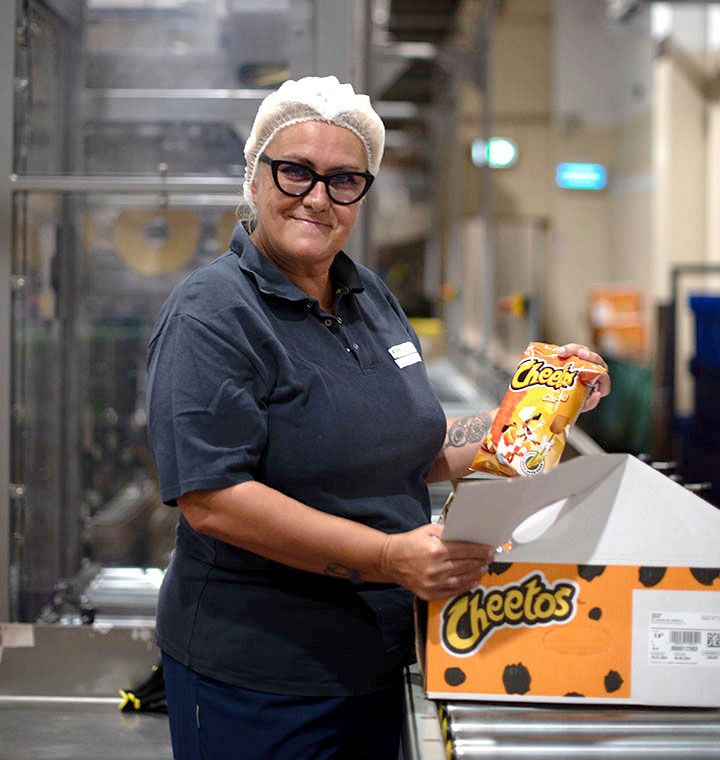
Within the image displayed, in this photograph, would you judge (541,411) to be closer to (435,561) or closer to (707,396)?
(435,561)

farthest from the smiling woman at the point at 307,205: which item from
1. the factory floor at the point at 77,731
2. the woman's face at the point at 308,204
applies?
the factory floor at the point at 77,731

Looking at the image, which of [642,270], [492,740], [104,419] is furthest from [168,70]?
[642,270]

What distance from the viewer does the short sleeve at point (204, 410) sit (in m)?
1.11

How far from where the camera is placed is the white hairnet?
1.24 metres

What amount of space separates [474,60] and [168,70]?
4105mm

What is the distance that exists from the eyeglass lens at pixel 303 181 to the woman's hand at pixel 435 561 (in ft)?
1.52

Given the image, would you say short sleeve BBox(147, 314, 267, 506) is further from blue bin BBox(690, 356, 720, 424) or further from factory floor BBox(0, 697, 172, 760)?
blue bin BBox(690, 356, 720, 424)

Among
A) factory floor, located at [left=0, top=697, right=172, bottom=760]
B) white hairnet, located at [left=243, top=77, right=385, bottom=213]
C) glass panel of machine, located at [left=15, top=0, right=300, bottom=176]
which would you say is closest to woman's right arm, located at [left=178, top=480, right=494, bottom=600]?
white hairnet, located at [left=243, top=77, right=385, bottom=213]

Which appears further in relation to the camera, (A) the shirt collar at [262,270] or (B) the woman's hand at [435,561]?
(A) the shirt collar at [262,270]

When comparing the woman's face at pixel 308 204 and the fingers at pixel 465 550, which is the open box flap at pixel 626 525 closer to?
the fingers at pixel 465 550

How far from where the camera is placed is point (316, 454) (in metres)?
1.20

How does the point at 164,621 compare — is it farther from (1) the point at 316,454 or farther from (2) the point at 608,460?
(2) the point at 608,460

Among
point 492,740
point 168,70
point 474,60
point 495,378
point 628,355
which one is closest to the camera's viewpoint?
point 492,740

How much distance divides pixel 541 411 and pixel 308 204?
16.4 inches
